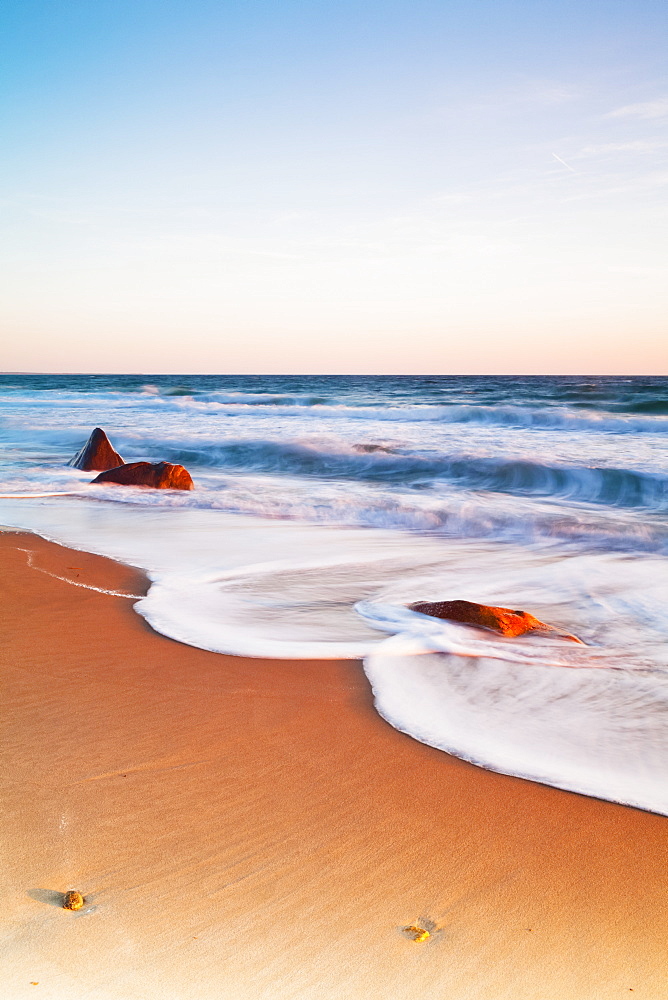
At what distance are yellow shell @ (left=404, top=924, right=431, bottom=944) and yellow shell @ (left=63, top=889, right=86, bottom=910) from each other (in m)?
0.70

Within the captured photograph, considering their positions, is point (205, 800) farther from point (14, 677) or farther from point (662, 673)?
point (662, 673)

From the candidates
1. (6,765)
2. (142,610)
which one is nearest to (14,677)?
(6,765)

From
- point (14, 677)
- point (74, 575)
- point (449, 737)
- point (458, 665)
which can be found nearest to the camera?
point (449, 737)

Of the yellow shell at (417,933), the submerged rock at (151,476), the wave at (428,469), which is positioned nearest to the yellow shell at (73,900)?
the yellow shell at (417,933)

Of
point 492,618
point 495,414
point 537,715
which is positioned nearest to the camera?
point 537,715

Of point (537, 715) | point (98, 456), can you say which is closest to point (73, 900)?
point (537, 715)

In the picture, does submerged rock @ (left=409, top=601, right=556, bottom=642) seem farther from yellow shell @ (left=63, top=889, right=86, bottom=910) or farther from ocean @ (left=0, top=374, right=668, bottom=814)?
yellow shell @ (left=63, top=889, right=86, bottom=910)

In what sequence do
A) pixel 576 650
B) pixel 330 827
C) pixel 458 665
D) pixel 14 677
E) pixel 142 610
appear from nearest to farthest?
pixel 330 827 → pixel 14 677 → pixel 458 665 → pixel 576 650 → pixel 142 610

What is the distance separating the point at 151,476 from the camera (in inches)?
338

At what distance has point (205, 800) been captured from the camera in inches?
80.0

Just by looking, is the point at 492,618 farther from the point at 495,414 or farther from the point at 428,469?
the point at 495,414

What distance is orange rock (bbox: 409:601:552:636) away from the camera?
11.7ft

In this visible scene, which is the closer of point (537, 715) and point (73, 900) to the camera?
point (73, 900)

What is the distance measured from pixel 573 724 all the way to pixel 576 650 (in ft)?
2.90
